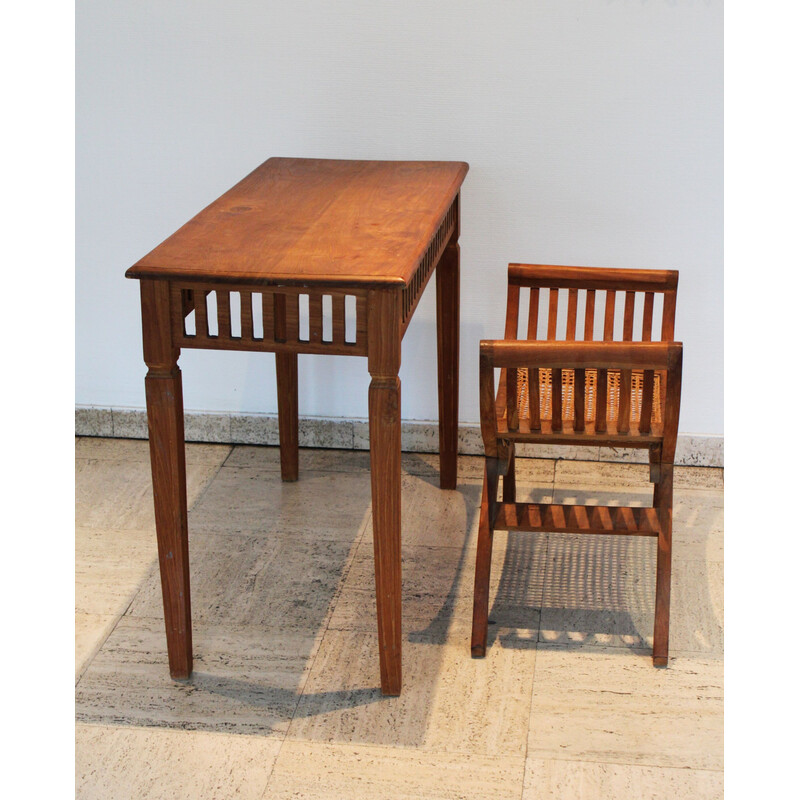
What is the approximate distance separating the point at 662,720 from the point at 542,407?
2.70ft

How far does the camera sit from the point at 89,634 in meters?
2.71

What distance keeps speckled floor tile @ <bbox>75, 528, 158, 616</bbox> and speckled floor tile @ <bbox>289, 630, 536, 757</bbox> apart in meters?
0.58

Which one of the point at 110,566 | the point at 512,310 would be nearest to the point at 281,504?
the point at 110,566

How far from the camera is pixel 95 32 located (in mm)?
3396

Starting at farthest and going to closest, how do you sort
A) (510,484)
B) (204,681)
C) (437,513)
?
1. (437,513)
2. (510,484)
3. (204,681)

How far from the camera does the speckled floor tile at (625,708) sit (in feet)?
7.48

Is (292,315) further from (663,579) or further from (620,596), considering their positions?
(620,596)

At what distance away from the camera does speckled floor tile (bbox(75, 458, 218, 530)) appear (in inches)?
128

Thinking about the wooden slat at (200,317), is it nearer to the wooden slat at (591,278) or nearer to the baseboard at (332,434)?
the wooden slat at (591,278)

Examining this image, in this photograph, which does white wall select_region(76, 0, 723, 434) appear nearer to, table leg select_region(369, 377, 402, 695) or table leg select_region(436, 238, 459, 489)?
table leg select_region(436, 238, 459, 489)

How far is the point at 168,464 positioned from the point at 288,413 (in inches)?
41.0

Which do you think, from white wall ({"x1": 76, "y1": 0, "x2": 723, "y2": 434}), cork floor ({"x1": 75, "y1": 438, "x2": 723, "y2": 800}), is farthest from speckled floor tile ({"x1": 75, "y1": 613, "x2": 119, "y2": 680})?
white wall ({"x1": 76, "y1": 0, "x2": 723, "y2": 434})

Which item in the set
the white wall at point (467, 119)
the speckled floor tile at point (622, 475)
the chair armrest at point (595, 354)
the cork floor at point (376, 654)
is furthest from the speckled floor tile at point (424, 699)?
the white wall at point (467, 119)

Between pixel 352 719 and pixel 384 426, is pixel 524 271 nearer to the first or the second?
pixel 384 426
